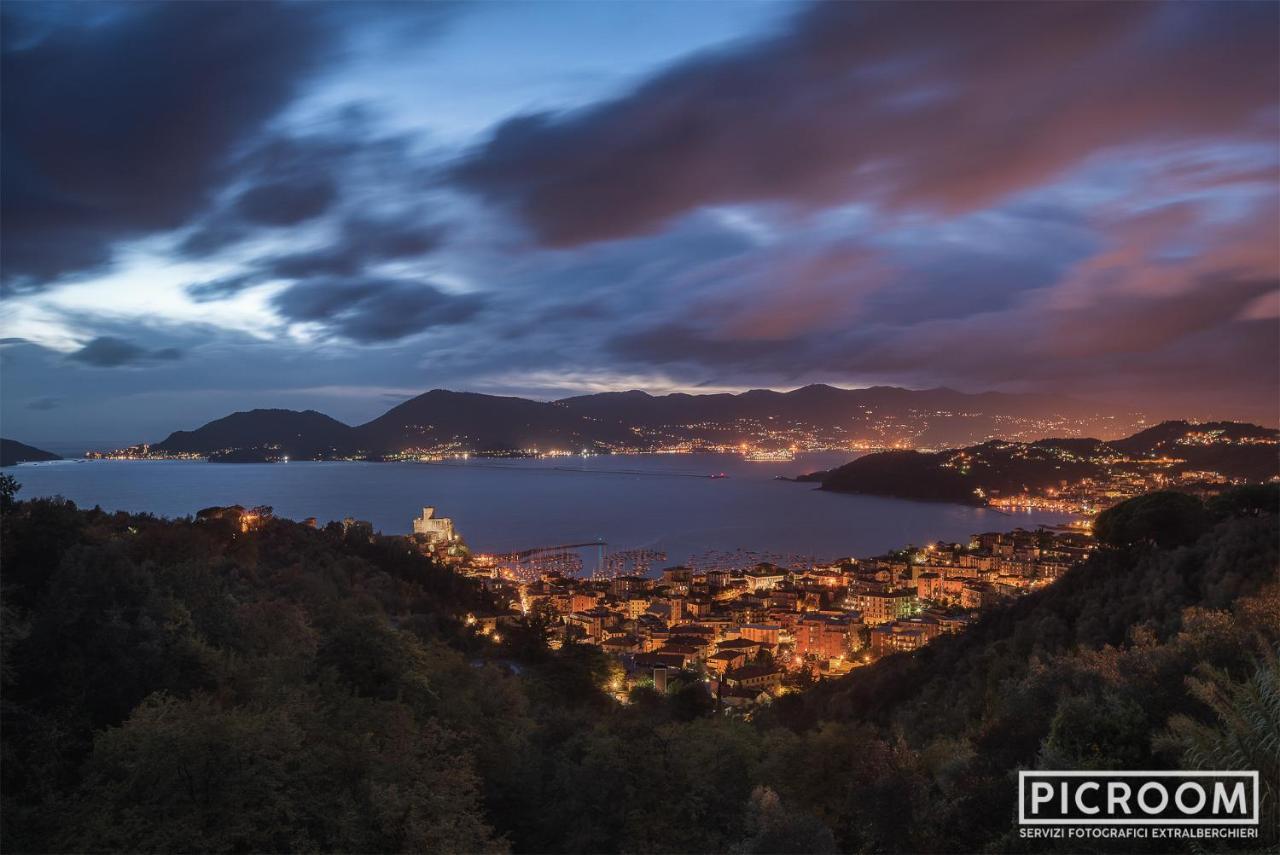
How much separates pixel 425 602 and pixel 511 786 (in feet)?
41.8

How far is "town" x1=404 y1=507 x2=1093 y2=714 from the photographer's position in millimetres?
19562

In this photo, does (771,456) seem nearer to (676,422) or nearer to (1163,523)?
(676,422)

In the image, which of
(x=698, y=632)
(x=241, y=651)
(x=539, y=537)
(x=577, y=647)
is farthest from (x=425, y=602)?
(x=539, y=537)

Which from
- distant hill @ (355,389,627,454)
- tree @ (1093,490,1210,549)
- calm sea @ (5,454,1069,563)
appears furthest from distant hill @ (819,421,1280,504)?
distant hill @ (355,389,627,454)

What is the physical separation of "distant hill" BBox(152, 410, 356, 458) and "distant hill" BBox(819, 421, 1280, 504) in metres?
61.7

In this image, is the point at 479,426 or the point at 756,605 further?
the point at 479,426

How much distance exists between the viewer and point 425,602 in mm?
19250

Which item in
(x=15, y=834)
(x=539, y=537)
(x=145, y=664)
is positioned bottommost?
(x=539, y=537)

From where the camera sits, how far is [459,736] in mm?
7242

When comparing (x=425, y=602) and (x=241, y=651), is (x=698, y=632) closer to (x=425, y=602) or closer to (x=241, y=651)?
(x=425, y=602)

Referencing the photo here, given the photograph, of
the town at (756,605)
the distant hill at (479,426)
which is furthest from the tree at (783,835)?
the distant hill at (479,426)

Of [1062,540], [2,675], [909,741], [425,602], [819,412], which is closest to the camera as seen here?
[2,675]

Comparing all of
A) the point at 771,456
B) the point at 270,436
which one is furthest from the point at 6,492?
the point at 771,456

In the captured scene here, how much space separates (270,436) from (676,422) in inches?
2473
